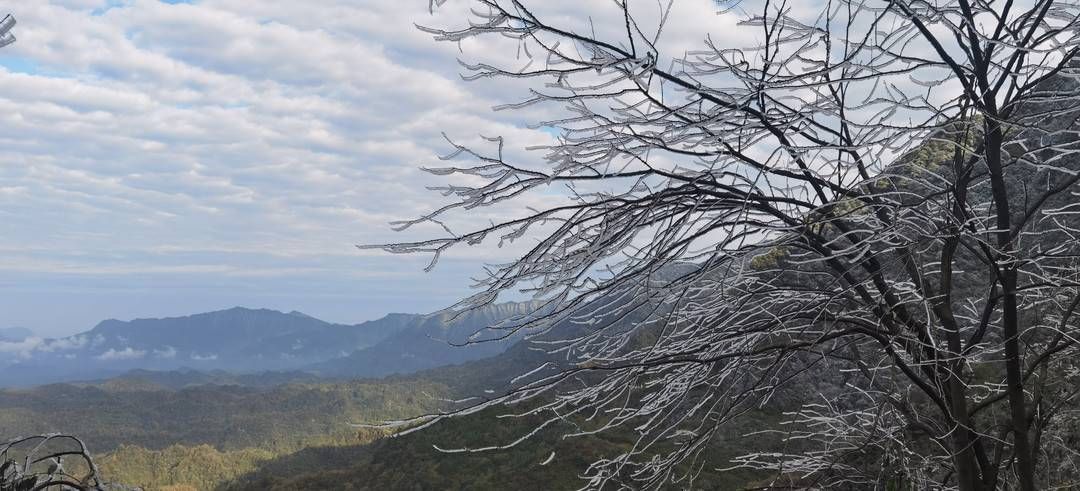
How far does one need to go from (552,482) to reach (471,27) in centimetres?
1997

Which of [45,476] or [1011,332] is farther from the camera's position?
[1011,332]

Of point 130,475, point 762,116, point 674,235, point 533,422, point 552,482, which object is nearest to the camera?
point 762,116

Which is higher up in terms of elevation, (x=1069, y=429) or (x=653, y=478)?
(x=653, y=478)

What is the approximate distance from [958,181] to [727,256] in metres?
1.16

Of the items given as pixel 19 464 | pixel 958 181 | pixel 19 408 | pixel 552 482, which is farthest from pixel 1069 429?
pixel 19 408

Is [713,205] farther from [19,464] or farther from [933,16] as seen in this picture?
[19,464]

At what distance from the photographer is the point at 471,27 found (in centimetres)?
301

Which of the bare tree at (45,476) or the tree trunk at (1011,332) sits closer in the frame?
the bare tree at (45,476)

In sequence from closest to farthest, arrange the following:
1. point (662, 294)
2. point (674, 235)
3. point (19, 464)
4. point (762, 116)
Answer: point (19, 464)
point (762, 116)
point (674, 235)
point (662, 294)

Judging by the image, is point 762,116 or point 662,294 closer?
point 762,116

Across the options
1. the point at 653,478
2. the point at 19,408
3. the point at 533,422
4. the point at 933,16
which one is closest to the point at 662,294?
the point at 653,478

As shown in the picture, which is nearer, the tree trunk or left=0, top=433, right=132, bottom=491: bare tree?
left=0, top=433, right=132, bottom=491: bare tree

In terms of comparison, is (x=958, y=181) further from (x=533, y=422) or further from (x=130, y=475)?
(x=130, y=475)

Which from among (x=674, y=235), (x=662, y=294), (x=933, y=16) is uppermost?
(x=933, y=16)
